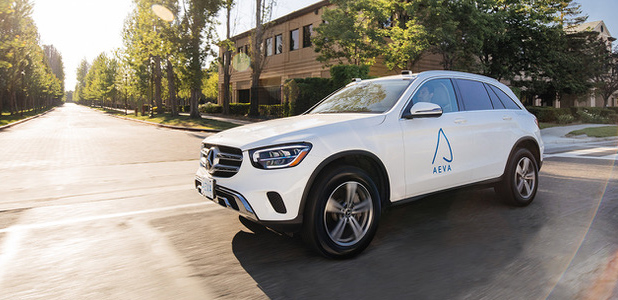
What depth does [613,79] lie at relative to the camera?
1484 inches

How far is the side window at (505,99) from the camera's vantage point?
552 centimetres

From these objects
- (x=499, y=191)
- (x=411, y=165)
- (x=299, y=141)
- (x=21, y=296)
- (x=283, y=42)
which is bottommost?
(x=21, y=296)

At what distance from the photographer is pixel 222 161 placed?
3.74m

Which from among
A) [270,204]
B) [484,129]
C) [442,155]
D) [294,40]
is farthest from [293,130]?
[294,40]

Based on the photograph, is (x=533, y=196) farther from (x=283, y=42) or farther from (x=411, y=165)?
(x=283, y=42)

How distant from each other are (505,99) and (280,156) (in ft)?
12.2

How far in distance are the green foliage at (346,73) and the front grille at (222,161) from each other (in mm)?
18722

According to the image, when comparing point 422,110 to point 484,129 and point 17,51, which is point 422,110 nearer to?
point 484,129

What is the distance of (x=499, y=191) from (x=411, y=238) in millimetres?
1904

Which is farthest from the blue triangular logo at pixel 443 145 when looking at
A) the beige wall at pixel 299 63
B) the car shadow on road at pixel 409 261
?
the beige wall at pixel 299 63

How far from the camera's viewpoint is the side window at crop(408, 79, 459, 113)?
456 cm

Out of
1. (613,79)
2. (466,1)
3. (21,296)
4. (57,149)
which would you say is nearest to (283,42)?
(466,1)

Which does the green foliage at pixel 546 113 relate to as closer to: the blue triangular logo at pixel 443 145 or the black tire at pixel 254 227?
the blue triangular logo at pixel 443 145

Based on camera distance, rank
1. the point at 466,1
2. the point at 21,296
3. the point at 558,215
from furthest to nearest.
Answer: the point at 466,1 < the point at 558,215 < the point at 21,296
